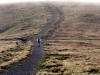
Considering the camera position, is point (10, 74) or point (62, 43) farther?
point (62, 43)

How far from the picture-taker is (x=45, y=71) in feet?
174

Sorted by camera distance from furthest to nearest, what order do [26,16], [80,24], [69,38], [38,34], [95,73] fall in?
[26,16] → [80,24] → [38,34] → [69,38] → [95,73]

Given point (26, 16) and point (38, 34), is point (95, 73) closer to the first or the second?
Answer: point (38, 34)

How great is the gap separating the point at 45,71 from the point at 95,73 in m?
11.5

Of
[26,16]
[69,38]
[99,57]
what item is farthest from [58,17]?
[99,57]

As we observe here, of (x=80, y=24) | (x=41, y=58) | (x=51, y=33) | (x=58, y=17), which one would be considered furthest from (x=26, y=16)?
(x=41, y=58)

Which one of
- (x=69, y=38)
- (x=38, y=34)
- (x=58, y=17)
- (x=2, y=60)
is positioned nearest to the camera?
(x=2, y=60)

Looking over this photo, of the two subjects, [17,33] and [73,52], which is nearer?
[73,52]

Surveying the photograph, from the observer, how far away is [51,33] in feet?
400

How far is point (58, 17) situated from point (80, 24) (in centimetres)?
3130

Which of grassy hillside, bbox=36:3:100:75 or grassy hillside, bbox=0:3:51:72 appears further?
grassy hillside, bbox=0:3:51:72

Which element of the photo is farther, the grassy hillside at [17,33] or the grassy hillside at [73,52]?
the grassy hillside at [17,33]

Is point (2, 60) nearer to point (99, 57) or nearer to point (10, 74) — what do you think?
point (10, 74)

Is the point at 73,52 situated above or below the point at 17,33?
above
